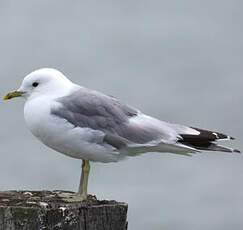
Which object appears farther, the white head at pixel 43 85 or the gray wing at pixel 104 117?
the white head at pixel 43 85

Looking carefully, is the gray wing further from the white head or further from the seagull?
the white head

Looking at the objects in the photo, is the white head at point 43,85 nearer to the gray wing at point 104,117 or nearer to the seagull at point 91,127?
the seagull at point 91,127

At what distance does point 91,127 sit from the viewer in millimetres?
3590

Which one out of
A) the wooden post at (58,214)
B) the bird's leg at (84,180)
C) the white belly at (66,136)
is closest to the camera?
the wooden post at (58,214)

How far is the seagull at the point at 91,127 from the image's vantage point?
3.55 m

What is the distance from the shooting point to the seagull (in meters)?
3.55

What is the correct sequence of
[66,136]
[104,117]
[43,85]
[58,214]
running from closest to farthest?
[58,214] → [66,136] → [104,117] → [43,85]

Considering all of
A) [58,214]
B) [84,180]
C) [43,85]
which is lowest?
[58,214]

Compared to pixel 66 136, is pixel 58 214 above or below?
below

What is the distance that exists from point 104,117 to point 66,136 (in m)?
0.28

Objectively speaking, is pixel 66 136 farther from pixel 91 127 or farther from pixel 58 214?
pixel 58 214

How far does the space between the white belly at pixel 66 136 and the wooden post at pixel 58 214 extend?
1.03ft

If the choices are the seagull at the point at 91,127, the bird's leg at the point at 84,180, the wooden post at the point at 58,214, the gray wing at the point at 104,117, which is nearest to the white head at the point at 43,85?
the seagull at the point at 91,127

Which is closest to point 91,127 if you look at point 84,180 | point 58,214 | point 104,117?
point 104,117
